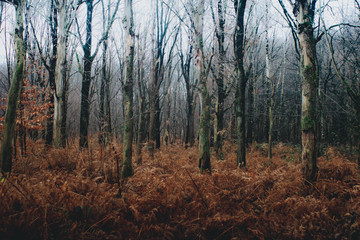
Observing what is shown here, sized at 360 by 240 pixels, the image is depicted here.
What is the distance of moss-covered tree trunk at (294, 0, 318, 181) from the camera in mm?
3510

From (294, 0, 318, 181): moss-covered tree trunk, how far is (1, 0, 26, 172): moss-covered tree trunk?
5.58m

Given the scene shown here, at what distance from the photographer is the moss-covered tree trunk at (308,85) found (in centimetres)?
351

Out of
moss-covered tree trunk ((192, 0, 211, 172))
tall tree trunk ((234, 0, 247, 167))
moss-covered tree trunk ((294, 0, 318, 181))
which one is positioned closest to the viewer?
moss-covered tree trunk ((294, 0, 318, 181))

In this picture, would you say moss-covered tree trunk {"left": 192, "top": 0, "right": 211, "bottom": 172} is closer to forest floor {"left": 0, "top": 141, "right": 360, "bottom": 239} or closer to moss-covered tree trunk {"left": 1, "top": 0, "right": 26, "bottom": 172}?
forest floor {"left": 0, "top": 141, "right": 360, "bottom": 239}

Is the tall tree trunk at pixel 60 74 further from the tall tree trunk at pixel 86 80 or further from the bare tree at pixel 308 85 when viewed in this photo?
the bare tree at pixel 308 85

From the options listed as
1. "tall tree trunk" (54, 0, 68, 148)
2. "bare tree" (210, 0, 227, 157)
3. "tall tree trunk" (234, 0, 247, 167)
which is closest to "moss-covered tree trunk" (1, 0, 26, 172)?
"tall tree trunk" (54, 0, 68, 148)

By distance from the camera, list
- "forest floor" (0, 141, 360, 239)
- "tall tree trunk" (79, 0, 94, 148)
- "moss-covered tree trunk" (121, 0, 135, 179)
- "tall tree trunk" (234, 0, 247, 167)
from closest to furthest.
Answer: "forest floor" (0, 141, 360, 239), "moss-covered tree trunk" (121, 0, 135, 179), "tall tree trunk" (234, 0, 247, 167), "tall tree trunk" (79, 0, 94, 148)

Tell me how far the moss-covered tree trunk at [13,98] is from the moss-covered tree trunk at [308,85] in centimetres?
558

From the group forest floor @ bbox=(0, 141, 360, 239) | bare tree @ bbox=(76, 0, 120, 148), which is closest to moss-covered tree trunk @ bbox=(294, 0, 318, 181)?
forest floor @ bbox=(0, 141, 360, 239)

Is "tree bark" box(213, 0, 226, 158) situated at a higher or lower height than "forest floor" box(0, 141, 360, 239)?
higher

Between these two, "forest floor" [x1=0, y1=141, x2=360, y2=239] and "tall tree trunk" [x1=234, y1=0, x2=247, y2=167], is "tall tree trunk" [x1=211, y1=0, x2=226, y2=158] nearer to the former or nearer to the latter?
"tall tree trunk" [x1=234, y1=0, x2=247, y2=167]

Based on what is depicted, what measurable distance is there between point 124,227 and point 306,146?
3.50m

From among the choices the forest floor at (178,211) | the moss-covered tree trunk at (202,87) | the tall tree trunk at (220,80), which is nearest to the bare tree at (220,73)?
the tall tree trunk at (220,80)

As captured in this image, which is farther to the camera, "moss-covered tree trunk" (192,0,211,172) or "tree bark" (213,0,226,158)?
"tree bark" (213,0,226,158)
